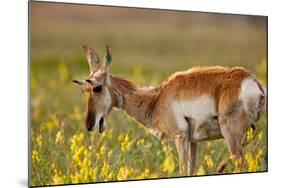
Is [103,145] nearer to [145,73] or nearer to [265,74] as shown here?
[145,73]

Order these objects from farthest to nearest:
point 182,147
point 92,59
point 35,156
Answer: point 182,147
point 92,59
point 35,156

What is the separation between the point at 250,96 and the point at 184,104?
479 millimetres

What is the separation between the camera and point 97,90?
14.0 feet

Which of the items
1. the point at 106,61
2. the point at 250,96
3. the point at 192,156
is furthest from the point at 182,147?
the point at 106,61

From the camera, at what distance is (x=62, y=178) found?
4195 millimetres

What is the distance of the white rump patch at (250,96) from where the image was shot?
4527 millimetres

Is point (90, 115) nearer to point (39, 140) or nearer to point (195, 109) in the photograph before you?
point (39, 140)

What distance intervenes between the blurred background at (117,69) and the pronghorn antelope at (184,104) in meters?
0.06

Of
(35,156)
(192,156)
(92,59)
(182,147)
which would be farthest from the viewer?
(192,156)

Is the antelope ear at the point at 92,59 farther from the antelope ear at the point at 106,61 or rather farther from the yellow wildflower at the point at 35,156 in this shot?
the yellow wildflower at the point at 35,156

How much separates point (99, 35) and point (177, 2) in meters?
0.61

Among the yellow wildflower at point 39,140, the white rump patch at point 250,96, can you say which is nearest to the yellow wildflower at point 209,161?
the white rump patch at point 250,96

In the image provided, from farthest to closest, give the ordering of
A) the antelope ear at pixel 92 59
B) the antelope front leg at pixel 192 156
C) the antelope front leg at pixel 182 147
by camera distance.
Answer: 1. the antelope front leg at pixel 192 156
2. the antelope front leg at pixel 182 147
3. the antelope ear at pixel 92 59

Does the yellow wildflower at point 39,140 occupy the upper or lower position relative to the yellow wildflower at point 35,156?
upper
